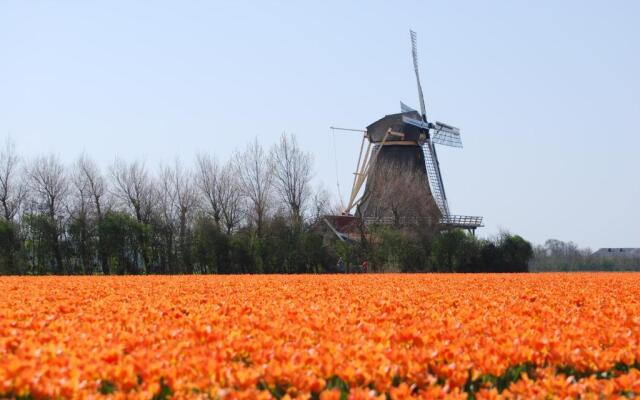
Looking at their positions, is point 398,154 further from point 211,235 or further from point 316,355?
point 316,355

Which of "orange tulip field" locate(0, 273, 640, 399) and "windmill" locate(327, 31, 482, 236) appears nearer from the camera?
"orange tulip field" locate(0, 273, 640, 399)

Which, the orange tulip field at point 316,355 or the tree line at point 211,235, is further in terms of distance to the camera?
the tree line at point 211,235

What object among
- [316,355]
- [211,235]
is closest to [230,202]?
[211,235]

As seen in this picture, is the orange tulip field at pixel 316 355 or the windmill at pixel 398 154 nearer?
the orange tulip field at pixel 316 355

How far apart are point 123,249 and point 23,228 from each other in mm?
5404

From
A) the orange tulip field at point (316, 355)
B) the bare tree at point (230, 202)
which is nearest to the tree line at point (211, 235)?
the bare tree at point (230, 202)

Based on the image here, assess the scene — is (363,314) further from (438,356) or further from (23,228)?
(23,228)

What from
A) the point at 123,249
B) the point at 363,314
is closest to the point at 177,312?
the point at 363,314

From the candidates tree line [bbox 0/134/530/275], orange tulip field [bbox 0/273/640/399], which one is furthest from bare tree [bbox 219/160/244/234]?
orange tulip field [bbox 0/273/640/399]

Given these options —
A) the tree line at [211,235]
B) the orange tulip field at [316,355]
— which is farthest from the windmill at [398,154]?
the orange tulip field at [316,355]

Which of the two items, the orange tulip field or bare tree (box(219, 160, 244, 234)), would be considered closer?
the orange tulip field

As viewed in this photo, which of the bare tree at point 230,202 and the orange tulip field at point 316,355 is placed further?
the bare tree at point 230,202

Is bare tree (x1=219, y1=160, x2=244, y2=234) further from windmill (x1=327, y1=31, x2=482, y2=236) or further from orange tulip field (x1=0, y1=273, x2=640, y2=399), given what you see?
orange tulip field (x1=0, y1=273, x2=640, y2=399)

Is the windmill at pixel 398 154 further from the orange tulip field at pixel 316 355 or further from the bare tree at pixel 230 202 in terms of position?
the orange tulip field at pixel 316 355
